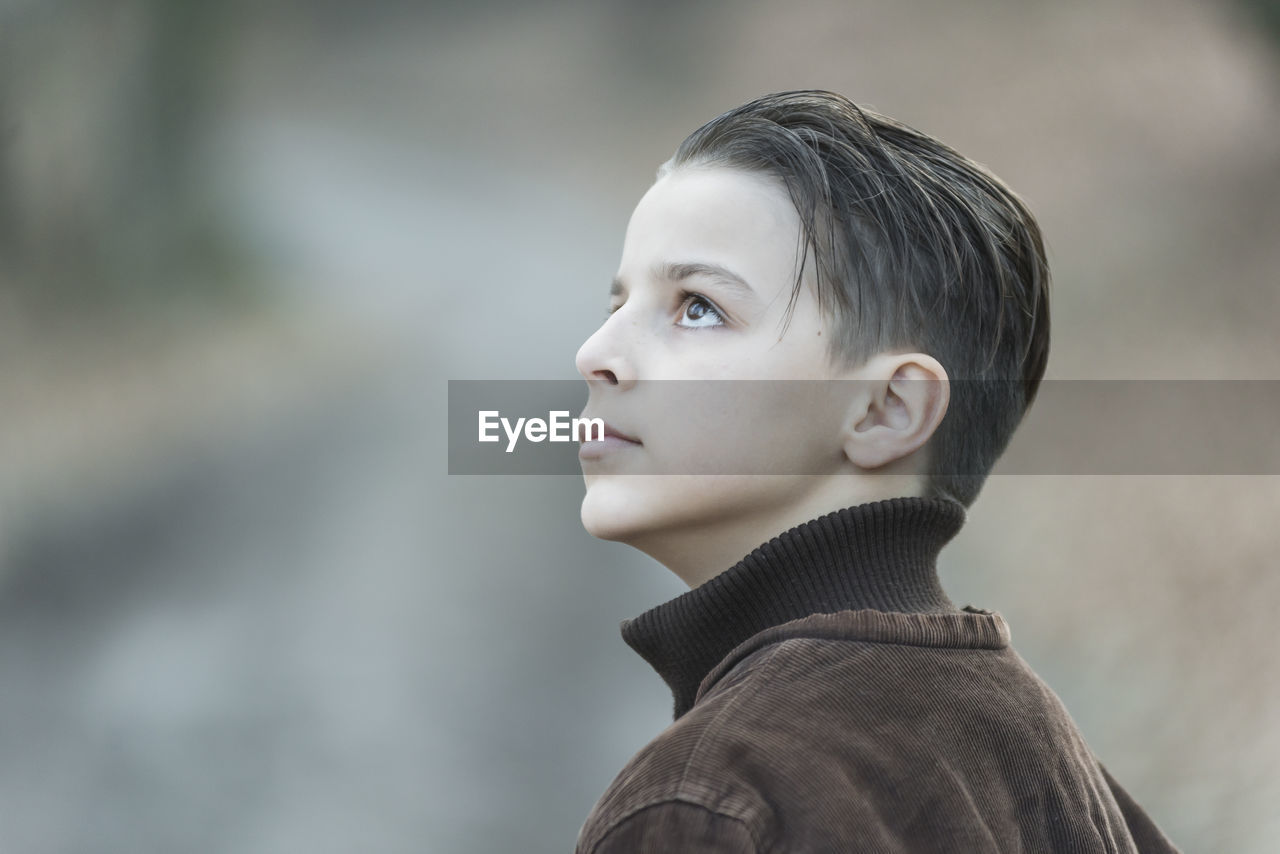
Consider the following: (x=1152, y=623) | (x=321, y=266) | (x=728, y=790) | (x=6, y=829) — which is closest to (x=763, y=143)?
(x=728, y=790)

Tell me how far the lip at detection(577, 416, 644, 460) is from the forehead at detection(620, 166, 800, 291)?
3.8 inches

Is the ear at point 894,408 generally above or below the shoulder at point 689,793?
above

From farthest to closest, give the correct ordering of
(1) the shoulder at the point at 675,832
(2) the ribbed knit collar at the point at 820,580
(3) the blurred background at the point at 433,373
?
(3) the blurred background at the point at 433,373 < (2) the ribbed knit collar at the point at 820,580 < (1) the shoulder at the point at 675,832

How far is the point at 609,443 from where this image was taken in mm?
645

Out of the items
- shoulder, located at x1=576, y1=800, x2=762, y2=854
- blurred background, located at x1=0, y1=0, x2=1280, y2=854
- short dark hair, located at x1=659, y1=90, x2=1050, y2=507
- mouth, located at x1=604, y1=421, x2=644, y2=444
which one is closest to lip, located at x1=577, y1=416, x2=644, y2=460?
mouth, located at x1=604, y1=421, x2=644, y2=444

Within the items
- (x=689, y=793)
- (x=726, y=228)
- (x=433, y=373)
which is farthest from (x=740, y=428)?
(x=433, y=373)

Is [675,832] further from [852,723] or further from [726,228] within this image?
[726,228]

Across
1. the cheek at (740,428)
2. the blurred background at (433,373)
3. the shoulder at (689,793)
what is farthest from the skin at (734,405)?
the blurred background at (433,373)

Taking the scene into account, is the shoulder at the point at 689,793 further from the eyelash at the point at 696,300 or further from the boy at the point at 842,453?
the eyelash at the point at 696,300

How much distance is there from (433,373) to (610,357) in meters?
0.89

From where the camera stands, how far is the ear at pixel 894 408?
2.07 feet

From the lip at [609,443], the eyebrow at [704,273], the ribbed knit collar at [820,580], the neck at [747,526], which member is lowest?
the ribbed knit collar at [820,580]

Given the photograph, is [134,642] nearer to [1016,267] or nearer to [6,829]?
[6,829]

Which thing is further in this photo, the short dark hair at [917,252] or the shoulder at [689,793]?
the short dark hair at [917,252]
